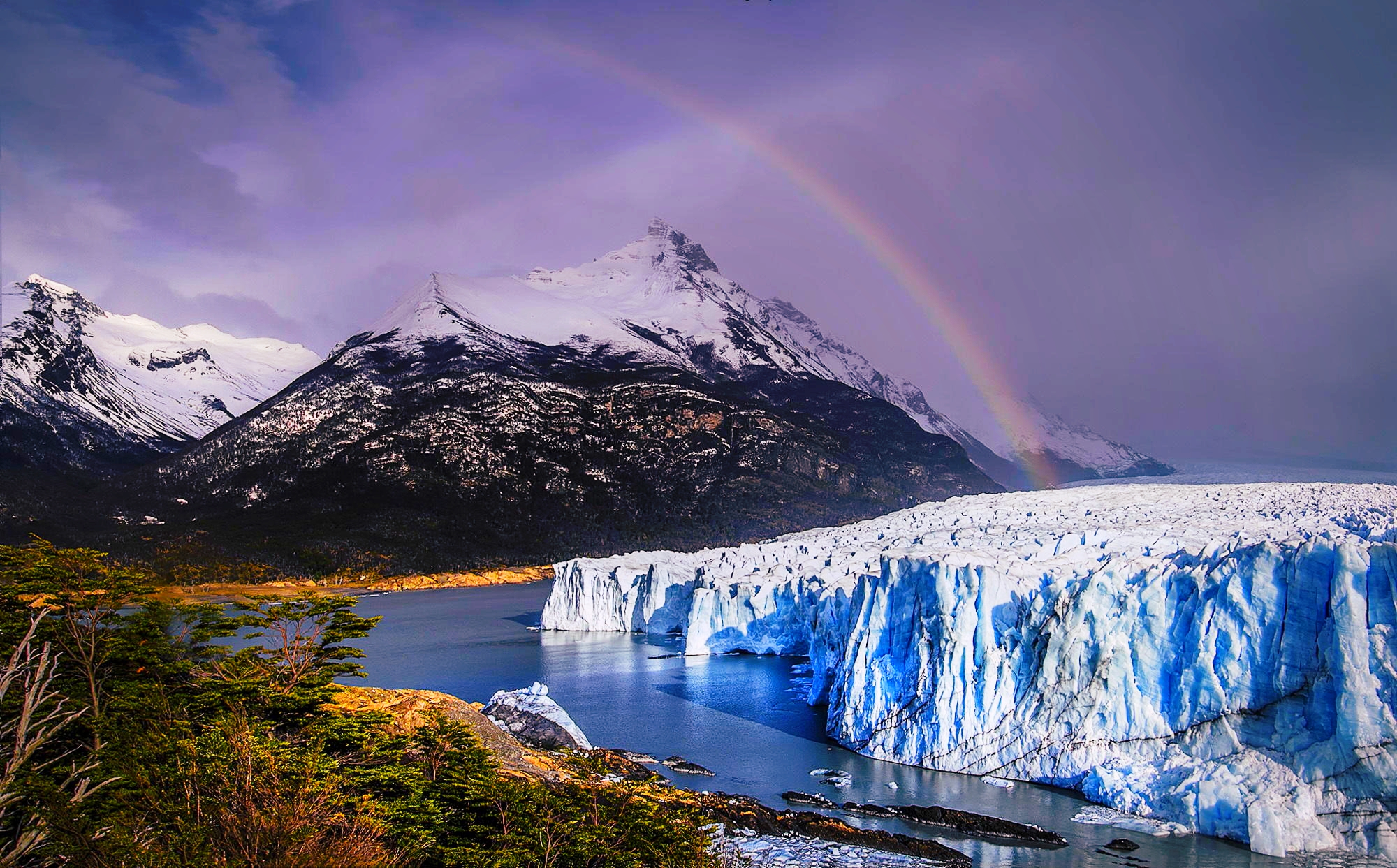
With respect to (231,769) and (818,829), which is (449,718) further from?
(231,769)

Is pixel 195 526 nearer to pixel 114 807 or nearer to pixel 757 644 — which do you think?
pixel 757 644

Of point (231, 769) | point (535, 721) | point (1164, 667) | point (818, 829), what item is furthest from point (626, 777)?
point (1164, 667)

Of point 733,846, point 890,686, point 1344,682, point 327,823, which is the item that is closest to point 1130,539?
point 890,686

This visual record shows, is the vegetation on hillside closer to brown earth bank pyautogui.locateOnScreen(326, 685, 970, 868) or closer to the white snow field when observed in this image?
brown earth bank pyautogui.locateOnScreen(326, 685, 970, 868)

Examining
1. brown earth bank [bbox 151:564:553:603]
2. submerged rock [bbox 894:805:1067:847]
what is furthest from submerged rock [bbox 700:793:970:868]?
brown earth bank [bbox 151:564:553:603]

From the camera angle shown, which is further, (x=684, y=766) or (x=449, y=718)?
(x=684, y=766)

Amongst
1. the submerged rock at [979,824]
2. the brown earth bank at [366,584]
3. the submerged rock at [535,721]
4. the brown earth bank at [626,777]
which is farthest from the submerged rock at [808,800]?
the brown earth bank at [366,584]
